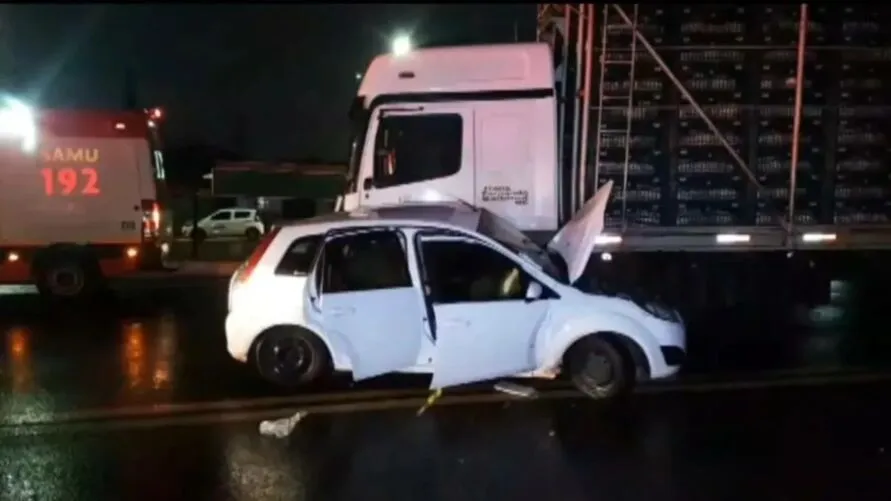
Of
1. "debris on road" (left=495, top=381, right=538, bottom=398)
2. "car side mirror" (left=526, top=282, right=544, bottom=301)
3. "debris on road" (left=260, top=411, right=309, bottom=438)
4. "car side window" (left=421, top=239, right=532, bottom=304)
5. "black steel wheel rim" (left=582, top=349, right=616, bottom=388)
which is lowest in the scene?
"debris on road" (left=260, top=411, right=309, bottom=438)

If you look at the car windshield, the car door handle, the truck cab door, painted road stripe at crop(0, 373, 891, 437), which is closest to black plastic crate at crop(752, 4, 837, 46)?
the truck cab door

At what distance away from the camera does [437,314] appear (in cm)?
866

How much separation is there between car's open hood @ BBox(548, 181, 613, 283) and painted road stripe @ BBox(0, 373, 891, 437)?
1.04m

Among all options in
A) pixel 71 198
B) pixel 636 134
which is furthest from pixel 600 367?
pixel 71 198

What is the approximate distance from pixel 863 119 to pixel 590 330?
470cm

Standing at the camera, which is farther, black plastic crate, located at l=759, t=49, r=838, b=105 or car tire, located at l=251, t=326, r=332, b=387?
black plastic crate, located at l=759, t=49, r=838, b=105

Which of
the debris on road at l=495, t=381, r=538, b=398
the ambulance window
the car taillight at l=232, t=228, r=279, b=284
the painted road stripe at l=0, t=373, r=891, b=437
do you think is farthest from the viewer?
the ambulance window

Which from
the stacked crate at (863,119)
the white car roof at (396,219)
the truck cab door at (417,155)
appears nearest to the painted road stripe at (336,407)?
the white car roof at (396,219)

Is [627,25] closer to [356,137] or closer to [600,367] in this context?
[356,137]

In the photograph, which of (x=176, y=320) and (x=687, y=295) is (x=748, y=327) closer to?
(x=687, y=295)

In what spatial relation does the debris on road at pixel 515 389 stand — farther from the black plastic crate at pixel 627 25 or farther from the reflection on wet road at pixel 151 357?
the black plastic crate at pixel 627 25

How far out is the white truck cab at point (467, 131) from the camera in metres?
11.3

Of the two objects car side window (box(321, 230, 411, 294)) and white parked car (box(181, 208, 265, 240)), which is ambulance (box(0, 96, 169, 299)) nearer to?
car side window (box(321, 230, 411, 294))

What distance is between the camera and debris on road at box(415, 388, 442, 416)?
8758 mm
